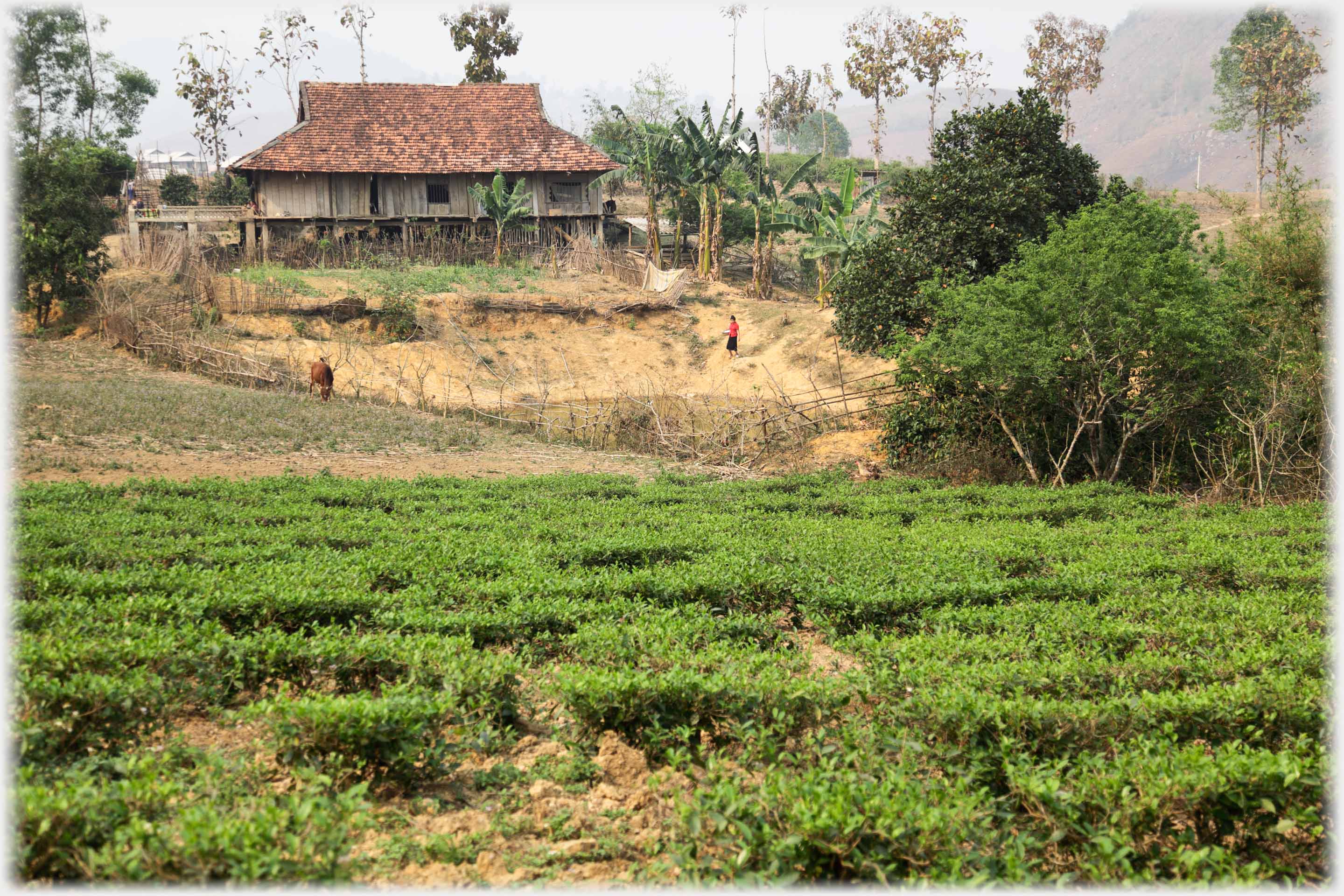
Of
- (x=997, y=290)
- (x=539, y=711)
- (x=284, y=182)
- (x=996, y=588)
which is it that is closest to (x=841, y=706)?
(x=539, y=711)

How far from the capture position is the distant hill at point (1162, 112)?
315ft

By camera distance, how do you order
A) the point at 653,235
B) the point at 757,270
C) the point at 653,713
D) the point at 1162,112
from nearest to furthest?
the point at 653,713 < the point at 757,270 < the point at 653,235 < the point at 1162,112

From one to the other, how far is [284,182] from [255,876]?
112 ft

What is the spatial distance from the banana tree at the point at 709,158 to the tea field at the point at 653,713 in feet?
81.7

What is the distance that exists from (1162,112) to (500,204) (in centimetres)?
11133

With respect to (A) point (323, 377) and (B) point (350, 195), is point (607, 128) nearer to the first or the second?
(B) point (350, 195)

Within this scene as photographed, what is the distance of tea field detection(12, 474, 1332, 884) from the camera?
370 cm

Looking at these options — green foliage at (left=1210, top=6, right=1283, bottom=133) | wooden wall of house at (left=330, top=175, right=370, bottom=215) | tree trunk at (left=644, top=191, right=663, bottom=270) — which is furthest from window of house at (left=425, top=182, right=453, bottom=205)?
green foliage at (left=1210, top=6, right=1283, bottom=133)

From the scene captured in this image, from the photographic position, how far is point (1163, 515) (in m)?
10.6

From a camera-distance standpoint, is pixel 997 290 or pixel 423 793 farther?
pixel 997 290

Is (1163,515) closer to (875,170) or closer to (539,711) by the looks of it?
(539,711)

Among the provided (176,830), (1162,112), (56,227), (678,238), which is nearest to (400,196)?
(678,238)

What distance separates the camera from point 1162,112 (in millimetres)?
115562

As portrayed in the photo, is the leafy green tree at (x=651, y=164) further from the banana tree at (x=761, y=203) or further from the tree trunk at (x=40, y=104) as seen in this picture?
the tree trunk at (x=40, y=104)
